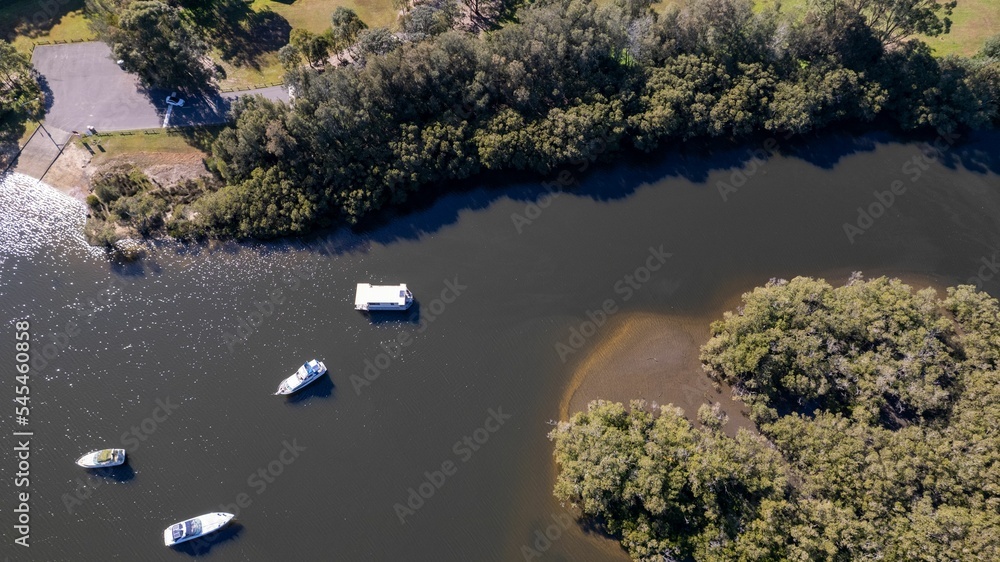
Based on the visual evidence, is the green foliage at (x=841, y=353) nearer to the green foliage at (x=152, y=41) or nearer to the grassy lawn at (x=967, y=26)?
the grassy lawn at (x=967, y=26)

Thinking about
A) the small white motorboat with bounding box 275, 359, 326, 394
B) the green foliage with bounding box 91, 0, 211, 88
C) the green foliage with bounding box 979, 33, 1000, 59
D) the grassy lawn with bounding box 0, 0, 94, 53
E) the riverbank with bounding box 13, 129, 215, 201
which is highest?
the green foliage with bounding box 979, 33, 1000, 59

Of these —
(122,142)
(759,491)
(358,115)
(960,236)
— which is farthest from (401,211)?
(960,236)

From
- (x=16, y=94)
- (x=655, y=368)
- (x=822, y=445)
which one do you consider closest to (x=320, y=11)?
(x=16, y=94)

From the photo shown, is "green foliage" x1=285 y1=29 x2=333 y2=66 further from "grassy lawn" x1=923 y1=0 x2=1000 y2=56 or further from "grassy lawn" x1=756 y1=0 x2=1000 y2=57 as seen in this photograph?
"grassy lawn" x1=923 y1=0 x2=1000 y2=56

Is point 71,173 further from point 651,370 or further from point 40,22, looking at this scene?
point 651,370

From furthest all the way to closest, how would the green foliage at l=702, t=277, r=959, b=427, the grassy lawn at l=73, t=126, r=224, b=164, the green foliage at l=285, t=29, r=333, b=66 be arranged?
the green foliage at l=285, t=29, r=333, b=66, the grassy lawn at l=73, t=126, r=224, b=164, the green foliage at l=702, t=277, r=959, b=427

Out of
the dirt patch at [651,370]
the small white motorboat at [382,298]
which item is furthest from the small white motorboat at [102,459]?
the dirt patch at [651,370]

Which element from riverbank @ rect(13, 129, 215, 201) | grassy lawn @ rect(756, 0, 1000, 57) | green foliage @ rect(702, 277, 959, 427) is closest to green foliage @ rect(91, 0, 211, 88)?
riverbank @ rect(13, 129, 215, 201)
